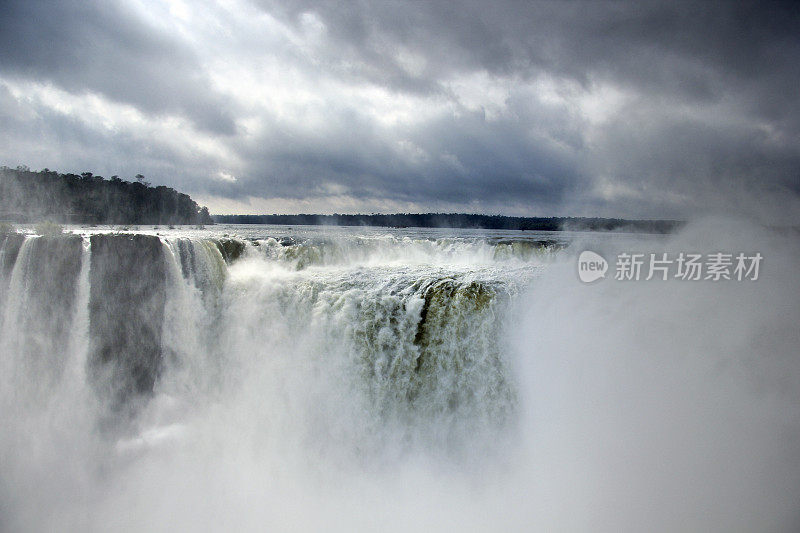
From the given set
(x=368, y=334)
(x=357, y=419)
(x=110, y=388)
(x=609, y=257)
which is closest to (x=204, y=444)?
(x=110, y=388)

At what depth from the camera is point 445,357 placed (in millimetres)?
7031

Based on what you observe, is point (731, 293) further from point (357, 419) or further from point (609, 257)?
point (357, 419)

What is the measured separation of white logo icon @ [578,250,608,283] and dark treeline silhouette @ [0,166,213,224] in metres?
21.4

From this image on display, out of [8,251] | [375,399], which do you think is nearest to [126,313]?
[8,251]

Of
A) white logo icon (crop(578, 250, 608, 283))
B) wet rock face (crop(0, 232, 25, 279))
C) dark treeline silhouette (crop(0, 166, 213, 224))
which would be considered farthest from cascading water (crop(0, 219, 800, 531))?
dark treeline silhouette (crop(0, 166, 213, 224))

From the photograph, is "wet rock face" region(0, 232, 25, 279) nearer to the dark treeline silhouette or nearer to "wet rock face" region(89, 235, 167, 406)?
"wet rock face" region(89, 235, 167, 406)

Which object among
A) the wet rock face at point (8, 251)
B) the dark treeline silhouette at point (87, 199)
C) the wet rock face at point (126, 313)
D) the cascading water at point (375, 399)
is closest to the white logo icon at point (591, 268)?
the cascading water at point (375, 399)

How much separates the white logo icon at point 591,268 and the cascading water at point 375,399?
207 mm

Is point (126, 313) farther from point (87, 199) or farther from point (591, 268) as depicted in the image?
point (87, 199)

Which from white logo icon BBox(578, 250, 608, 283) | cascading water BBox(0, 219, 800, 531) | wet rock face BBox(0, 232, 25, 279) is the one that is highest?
white logo icon BBox(578, 250, 608, 283)

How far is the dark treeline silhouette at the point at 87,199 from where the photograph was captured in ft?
72.2

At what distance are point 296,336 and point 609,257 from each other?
20.2 feet

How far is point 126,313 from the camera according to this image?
324 inches

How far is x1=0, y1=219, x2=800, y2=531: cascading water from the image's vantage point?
20.5ft
